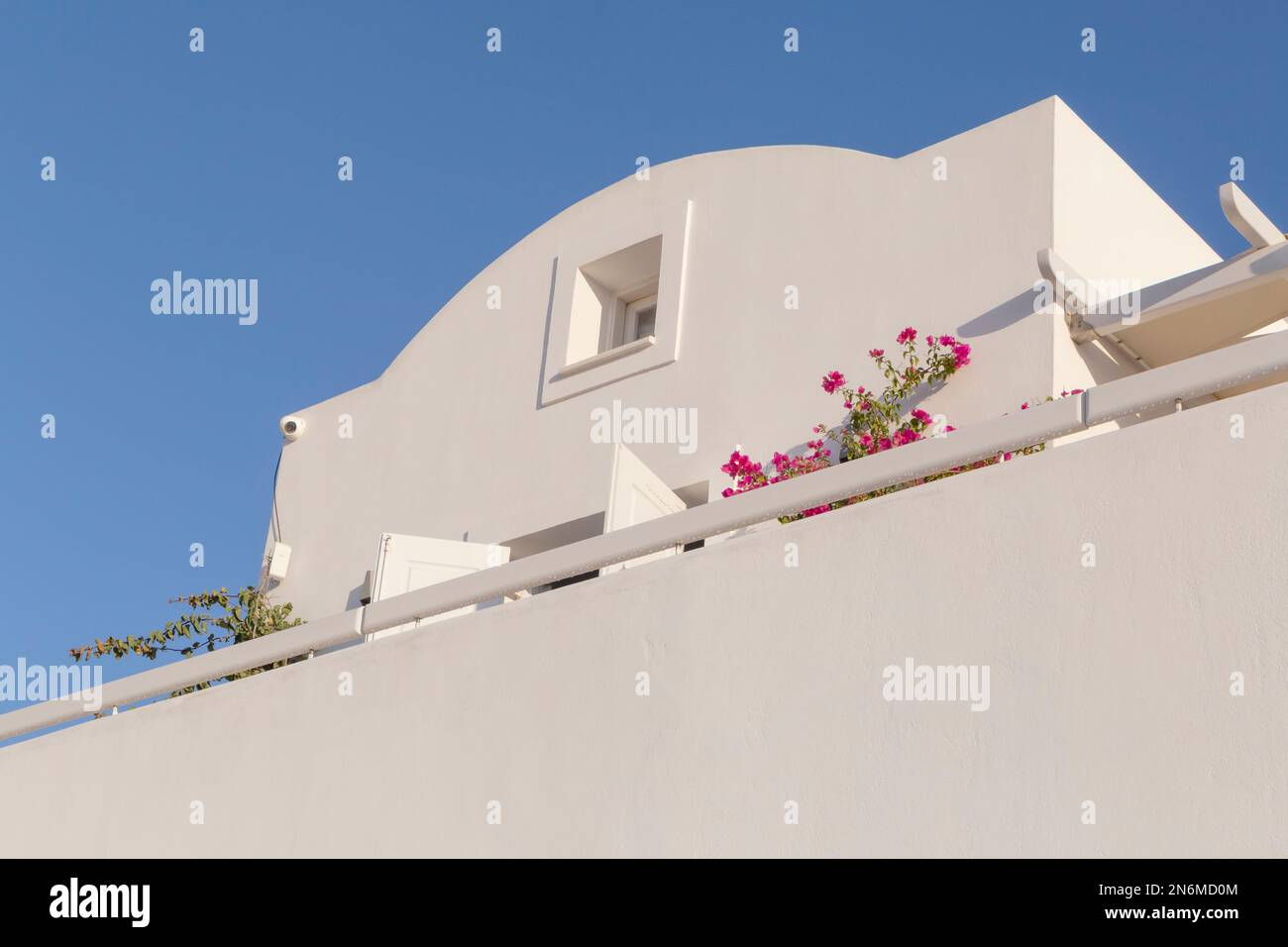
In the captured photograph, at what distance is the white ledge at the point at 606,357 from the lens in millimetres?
11055

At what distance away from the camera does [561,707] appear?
20.6 feet

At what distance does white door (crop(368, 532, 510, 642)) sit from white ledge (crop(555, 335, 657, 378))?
1509 millimetres

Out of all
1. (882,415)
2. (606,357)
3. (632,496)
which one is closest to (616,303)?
(606,357)

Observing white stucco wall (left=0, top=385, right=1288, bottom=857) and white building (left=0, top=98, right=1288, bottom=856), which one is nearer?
white stucco wall (left=0, top=385, right=1288, bottom=857)

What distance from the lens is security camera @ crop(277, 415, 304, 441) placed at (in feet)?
→ 44.0

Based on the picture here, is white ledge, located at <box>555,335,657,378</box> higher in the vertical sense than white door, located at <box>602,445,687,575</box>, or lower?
higher

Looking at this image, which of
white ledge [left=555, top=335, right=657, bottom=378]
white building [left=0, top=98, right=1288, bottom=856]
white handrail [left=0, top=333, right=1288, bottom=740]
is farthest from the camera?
white ledge [left=555, top=335, right=657, bottom=378]

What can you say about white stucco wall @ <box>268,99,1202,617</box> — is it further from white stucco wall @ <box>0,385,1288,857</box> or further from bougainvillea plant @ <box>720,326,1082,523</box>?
white stucco wall @ <box>0,385,1288,857</box>

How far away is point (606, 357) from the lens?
36.9 feet

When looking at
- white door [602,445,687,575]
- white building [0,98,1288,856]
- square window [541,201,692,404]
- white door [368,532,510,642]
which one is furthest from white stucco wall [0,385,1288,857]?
square window [541,201,692,404]

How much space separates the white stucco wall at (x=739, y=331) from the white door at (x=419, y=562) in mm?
602

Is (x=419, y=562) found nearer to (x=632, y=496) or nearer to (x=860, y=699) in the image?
(x=632, y=496)
